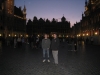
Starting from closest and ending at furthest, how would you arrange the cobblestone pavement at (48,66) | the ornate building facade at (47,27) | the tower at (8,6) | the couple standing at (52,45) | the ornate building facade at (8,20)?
the cobblestone pavement at (48,66) < the couple standing at (52,45) < the ornate building facade at (8,20) < the tower at (8,6) < the ornate building facade at (47,27)

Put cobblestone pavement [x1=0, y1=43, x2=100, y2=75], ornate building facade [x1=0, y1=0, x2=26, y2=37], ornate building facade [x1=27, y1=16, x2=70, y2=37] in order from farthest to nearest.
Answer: ornate building facade [x1=27, y1=16, x2=70, y2=37], ornate building facade [x1=0, y1=0, x2=26, y2=37], cobblestone pavement [x1=0, y1=43, x2=100, y2=75]

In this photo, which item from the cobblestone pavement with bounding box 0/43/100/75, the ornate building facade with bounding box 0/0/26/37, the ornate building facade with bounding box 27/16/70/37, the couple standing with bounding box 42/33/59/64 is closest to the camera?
the cobblestone pavement with bounding box 0/43/100/75

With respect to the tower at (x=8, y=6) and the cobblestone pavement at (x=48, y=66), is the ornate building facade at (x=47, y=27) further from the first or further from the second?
the cobblestone pavement at (x=48, y=66)

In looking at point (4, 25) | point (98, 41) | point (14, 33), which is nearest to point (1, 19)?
point (4, 25)

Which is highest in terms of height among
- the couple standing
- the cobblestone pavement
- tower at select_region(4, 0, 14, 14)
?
tower at select_region(4, 0, 14, 14)

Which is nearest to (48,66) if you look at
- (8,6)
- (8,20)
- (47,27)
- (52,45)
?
(52,45)

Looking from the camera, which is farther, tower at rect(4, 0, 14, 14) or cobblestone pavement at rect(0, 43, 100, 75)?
tower at rect(4, 0, 14, 14)

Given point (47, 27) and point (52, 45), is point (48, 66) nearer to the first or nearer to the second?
point (52, 45)

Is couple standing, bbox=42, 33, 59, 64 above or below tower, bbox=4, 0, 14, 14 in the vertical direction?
below

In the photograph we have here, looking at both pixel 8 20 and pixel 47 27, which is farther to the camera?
pixel 47 27

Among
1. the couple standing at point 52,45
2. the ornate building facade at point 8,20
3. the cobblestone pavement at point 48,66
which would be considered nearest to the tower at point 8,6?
the ornate building facade at point 8,20

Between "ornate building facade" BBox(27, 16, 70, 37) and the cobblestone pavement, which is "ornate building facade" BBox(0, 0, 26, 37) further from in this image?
the cobblestone pavement

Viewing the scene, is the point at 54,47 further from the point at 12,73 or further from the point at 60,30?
the point at 60,30

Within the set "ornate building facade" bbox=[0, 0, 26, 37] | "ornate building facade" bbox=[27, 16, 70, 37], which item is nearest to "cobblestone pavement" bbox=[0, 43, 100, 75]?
"ornate building facade" bbox=[0, 0, 26, 37]
